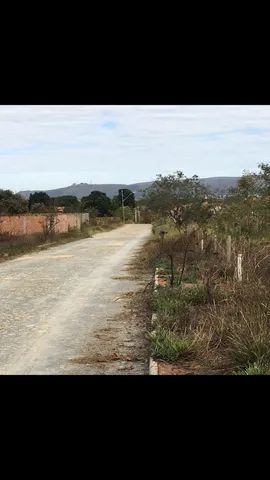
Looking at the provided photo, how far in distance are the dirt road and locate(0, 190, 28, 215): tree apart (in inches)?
748

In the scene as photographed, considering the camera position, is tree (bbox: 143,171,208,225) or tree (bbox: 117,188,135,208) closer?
tree (bbox: 143,171,208,225)

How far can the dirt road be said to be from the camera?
243 inches

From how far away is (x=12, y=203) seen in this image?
34500 mm

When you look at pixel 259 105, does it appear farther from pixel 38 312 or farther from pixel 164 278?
pixel 164 278

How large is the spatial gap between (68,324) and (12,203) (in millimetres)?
27384

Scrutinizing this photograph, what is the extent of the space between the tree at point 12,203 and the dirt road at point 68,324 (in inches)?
748

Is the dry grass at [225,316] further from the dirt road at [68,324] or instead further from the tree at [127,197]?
the tree at [127,197]

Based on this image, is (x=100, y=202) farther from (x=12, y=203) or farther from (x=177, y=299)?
(x=177, y=299)

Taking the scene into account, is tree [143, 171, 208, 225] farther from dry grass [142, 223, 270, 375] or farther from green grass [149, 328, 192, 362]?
green grass [149, 328, 192, 362]

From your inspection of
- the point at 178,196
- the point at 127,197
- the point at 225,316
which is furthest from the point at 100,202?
the point at 225,316

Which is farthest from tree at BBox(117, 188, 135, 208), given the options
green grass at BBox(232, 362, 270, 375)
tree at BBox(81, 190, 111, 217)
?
green grass at BBox(232, 362, 270, 375)

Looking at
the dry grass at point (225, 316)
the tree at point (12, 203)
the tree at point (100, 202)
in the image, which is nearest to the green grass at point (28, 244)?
the tree at point (12, 203)

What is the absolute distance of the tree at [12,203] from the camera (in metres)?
33.4
